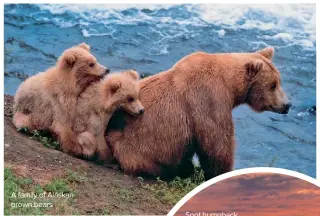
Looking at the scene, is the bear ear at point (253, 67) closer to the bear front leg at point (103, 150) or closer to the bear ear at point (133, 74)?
the bear ear at point (133, 74)

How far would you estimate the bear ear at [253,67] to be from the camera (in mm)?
6926

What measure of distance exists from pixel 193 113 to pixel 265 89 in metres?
0.90

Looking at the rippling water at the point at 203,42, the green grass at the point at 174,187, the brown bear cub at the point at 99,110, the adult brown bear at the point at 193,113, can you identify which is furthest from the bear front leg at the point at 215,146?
the brown bear cub at the point at 99,110

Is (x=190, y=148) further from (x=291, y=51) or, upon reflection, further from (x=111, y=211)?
(x=291, y=51)

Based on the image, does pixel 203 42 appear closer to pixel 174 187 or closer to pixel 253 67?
pixel 253 67

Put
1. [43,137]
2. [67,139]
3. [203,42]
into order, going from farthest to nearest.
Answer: [203,42]
[43,137]
[67,139]

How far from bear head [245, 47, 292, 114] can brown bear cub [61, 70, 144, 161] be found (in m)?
1.30

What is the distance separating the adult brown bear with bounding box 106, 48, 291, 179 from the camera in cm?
690

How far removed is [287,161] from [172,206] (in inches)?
65.1

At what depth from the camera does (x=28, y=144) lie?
6.81m

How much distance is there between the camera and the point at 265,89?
7.09 metres

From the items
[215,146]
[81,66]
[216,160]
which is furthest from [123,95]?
[216,160]

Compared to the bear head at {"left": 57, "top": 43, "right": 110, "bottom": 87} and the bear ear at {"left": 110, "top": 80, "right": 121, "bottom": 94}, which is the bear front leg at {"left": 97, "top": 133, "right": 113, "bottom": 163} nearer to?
the bear ear at {"left": 110, "top": 80, "right": 121, "bottom": 94}

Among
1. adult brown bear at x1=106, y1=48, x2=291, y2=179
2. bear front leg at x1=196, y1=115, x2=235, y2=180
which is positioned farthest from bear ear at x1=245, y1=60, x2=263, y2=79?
bear front leg at x1=196, y1=115, x2=235, y2=180
